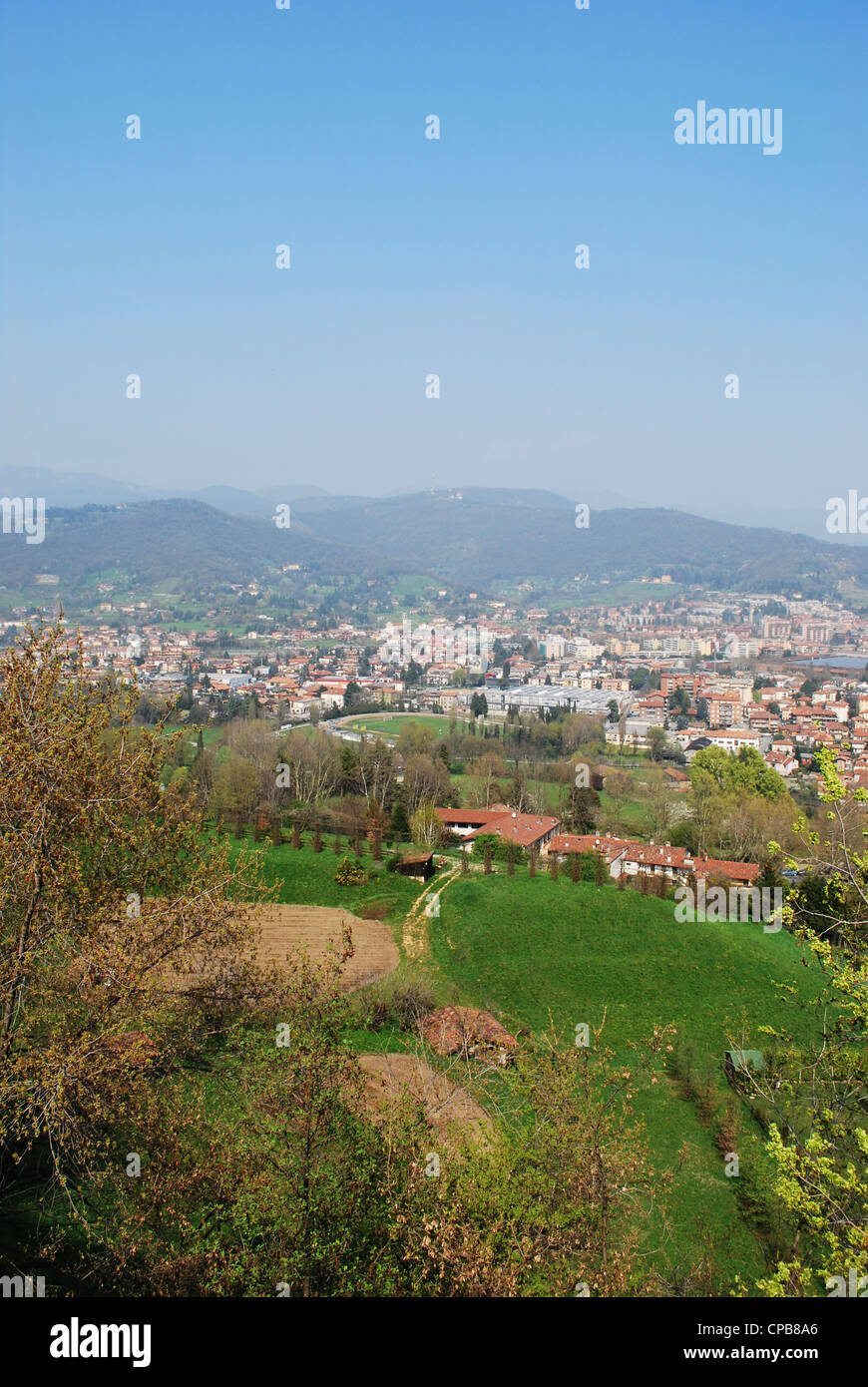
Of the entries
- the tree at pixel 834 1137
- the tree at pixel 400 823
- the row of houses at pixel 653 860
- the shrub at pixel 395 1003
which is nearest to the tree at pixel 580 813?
the row of houses at pixel 653 860

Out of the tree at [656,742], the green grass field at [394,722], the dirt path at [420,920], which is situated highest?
the dirt path at [420,920]

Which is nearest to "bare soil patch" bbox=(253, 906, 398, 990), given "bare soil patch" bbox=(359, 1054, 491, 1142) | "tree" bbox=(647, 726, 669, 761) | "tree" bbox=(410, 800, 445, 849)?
"bare soil patch" bbox=(359, 1054, 491, 1142)

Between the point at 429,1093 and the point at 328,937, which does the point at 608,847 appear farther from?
the point at 429,1093

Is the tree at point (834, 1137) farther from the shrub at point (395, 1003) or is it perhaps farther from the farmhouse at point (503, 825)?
the farmhouse at point (503, 825)

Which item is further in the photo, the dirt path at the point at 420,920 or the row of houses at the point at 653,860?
the row of houses at the point at 653,860

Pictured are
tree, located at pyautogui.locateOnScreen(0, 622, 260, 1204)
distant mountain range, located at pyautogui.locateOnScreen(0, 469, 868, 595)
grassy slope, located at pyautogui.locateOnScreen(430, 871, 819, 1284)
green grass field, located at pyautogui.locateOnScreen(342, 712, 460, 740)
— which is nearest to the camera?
tree, located at pyautogui.locateOnScreen(0, 622, 260, 1204)

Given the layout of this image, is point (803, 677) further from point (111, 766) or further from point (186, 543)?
point (186, 543)

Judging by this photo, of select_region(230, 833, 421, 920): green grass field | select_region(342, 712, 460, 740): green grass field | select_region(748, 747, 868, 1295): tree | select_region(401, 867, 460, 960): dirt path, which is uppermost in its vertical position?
select_region(748, 747, 868, 1295): tree

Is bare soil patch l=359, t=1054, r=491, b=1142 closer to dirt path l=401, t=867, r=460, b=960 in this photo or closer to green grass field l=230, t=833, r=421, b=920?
dirt path l=401, t=867, r=460, b=960

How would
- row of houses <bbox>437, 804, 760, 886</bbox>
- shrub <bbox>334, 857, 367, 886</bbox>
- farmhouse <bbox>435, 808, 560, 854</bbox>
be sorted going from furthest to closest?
farmhouse <bbox>435, 808, 560, 854</bbox> < row of houses <bbox>437, 804, 760, 886</bbox> < shrub <bbox>334, 857, 367, 886</bbox>

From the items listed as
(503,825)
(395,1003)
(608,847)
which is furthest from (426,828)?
(395,1003)
